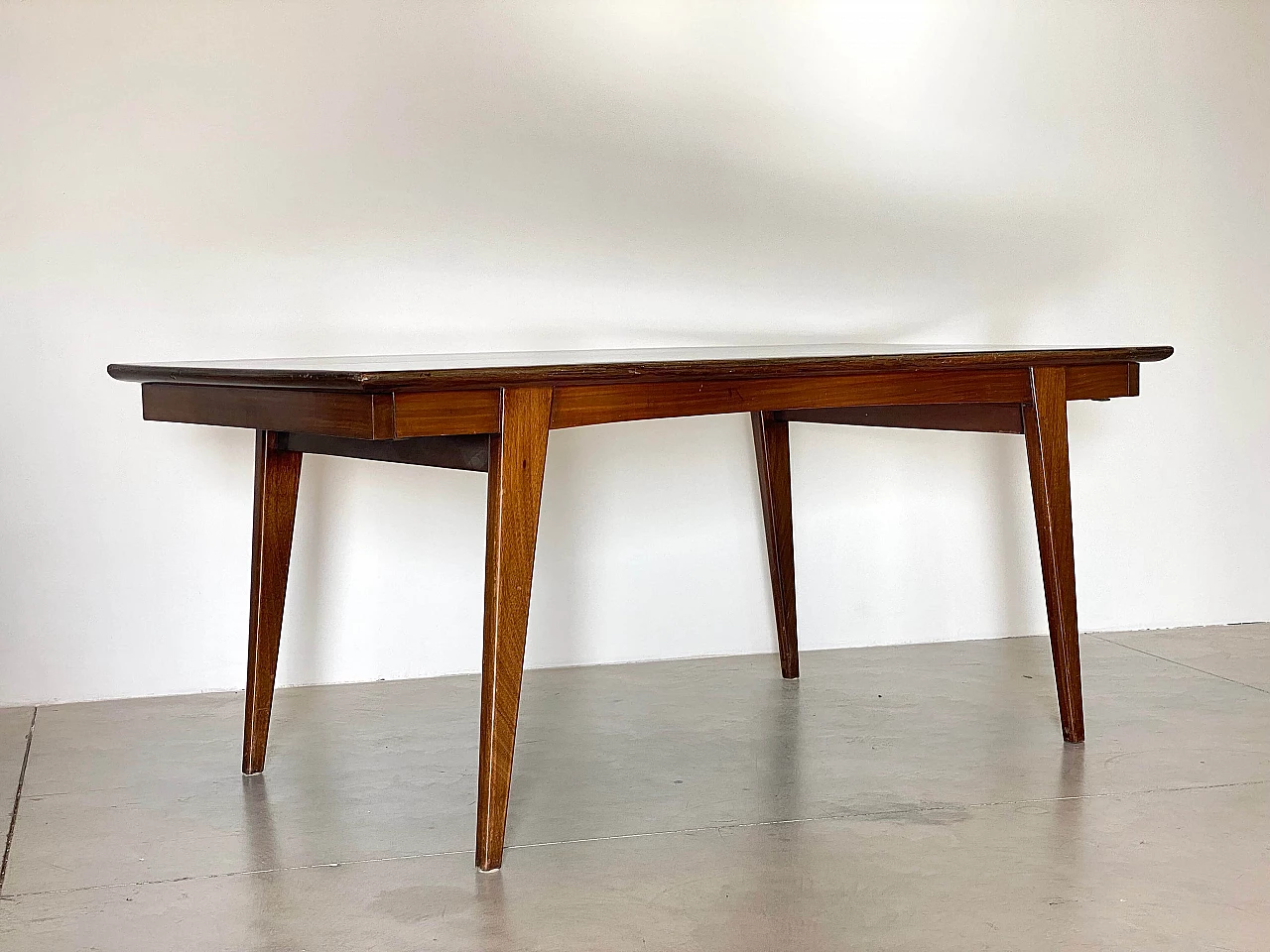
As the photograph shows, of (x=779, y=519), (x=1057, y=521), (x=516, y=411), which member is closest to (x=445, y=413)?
(x=516, y=411)

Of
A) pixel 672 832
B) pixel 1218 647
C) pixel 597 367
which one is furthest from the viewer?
pixel 1218 647

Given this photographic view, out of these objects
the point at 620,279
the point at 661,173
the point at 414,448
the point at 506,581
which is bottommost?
the point at 506,581

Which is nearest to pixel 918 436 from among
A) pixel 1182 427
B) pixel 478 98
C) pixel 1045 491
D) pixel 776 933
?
pixel 1182 427

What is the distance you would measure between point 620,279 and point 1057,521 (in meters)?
1.01

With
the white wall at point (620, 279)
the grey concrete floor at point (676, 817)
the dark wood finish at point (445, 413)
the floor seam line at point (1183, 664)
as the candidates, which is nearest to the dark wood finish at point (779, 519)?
the grey concrete floor at point (676, 817)

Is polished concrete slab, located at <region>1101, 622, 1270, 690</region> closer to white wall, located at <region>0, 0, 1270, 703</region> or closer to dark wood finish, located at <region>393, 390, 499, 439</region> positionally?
white wall, located at <region>0, 0, 1270, 703</region>

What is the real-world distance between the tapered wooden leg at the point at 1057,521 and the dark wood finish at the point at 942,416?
0.03m

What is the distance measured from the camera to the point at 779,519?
2.45m

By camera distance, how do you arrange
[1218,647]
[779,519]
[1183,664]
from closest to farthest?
[779,519], [1183,664], [1218,647]

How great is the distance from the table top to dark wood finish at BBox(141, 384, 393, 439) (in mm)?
18

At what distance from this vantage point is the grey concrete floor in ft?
4.55

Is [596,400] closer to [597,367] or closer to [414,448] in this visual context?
[597,367]

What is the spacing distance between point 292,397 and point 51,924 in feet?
2.03

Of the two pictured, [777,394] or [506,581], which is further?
[777,394]
